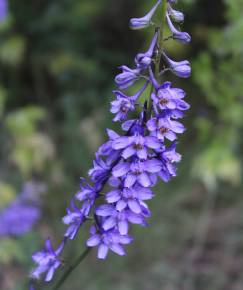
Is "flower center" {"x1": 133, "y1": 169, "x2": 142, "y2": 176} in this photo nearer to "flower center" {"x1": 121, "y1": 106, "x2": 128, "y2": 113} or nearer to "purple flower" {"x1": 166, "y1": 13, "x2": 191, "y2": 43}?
"flower center" {"x1": 121, "y1": 106, "x2": 128, "y2": 113}

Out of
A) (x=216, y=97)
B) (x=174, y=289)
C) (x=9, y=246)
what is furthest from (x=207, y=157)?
(x=9, y=246)

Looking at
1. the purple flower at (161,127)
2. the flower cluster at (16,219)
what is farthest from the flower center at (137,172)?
the flower cluster at (16,219)

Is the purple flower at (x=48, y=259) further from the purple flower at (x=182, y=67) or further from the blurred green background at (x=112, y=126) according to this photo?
the blurred green background at (x=112, y=126)

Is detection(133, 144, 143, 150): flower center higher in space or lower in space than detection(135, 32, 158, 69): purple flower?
lower

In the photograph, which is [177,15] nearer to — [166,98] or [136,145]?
[166,98]

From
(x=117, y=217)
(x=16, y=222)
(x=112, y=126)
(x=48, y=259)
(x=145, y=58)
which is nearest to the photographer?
(x=145, y=58)

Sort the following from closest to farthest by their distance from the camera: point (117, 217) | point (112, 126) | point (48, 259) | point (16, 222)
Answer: point (117, 217)
point (48, 259)
point (16, 222)
point (112, 126)

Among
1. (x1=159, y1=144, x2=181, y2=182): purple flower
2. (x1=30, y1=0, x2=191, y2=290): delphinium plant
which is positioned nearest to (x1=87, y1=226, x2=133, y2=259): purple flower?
(x1=30, y1=0, x2=191, y2=290): delphinium plant

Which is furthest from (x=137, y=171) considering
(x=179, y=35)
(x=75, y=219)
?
(x=179, y=35)
